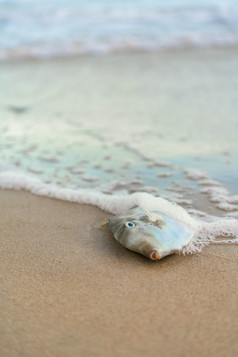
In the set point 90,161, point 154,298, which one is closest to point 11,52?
point 90,161

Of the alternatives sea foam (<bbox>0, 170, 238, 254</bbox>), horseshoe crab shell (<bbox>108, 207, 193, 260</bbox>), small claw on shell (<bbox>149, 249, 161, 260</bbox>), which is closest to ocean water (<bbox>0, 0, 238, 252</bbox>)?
sea foam (<bbox>0, 170, 238, 254</bbox>)

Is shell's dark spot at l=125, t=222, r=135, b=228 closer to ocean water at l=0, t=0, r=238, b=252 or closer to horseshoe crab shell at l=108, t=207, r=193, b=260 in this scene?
horseshoe crab shell at l=108, t=207, r=193, b=260

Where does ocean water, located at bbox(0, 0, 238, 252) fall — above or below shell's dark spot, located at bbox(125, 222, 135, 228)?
below

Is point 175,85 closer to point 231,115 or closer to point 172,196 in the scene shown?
point 231,115

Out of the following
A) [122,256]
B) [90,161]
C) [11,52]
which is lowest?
[11,52]

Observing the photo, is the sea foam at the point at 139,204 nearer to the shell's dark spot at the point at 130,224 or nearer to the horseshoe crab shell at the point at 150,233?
the horseshoe crab shell at the point at 150,233
